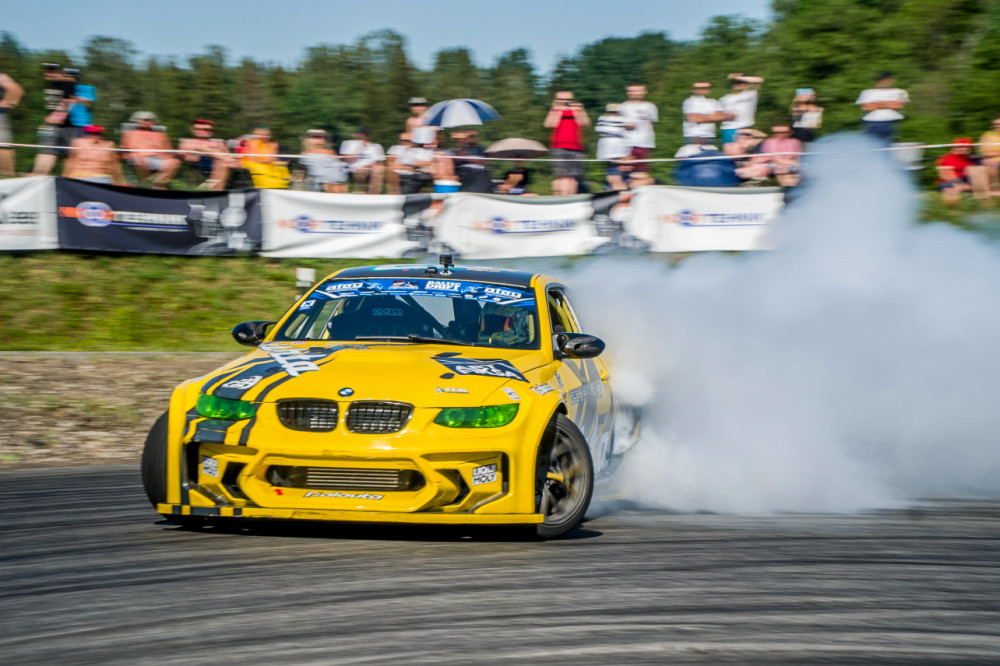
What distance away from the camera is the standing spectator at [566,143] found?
15.7 m

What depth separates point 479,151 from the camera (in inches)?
622

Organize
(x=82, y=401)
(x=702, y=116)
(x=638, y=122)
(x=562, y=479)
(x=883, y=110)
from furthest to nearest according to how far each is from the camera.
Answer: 1. (x=883, y=110)
2. (x=702, y=116)
3. (x=638, y=122)
4. (x=82, y=401)
5. (x=562, y=479)

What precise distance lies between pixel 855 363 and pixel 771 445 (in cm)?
151

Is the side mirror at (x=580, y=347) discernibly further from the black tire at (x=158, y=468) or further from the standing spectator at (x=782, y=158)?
the standing spectator at (x=782, y=158)

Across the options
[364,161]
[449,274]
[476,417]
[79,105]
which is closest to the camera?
[476,417]

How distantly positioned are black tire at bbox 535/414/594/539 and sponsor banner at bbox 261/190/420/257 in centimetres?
952

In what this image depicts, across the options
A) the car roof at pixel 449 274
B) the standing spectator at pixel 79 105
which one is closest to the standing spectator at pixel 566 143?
the standing spectator at pixel 79 105

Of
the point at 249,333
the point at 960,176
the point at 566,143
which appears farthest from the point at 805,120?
the point at 249,333

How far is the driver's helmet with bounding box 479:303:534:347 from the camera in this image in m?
6.39

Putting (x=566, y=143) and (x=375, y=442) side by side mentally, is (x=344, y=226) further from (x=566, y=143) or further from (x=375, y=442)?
(x=375, y=442)

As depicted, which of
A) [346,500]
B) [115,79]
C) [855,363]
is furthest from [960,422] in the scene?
[115,79]

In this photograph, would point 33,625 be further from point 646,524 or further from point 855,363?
point 855,363

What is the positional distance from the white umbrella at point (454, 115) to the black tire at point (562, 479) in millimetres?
10874

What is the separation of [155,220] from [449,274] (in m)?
8.48
